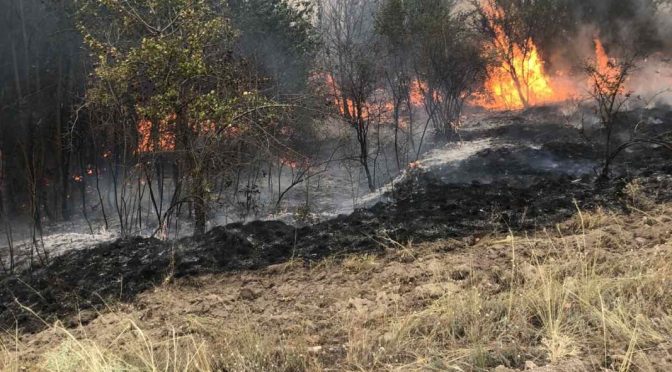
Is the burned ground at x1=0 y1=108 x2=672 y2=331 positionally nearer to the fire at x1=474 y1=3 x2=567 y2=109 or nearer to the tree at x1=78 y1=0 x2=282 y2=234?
the tree at x1=78 y1=0 x2=282 y2=234

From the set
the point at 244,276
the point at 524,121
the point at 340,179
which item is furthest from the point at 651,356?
the point at 524,121

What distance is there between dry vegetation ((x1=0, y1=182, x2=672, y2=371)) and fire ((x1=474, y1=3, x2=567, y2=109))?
1727 centimetres

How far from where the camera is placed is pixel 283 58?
16.2m

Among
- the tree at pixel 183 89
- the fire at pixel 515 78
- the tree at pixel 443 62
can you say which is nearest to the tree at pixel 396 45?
the tree at pixel 443 62

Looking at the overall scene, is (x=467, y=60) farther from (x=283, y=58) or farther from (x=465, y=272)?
(x=465, y=272)

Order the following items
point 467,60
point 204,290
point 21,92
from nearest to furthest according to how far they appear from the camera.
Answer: point 204,290, point 21,92, point 467,60

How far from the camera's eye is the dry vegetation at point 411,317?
126 inches

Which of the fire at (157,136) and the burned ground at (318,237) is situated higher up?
the fire at (157,136)

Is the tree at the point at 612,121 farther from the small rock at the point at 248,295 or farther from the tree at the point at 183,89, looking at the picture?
the small rock at the point at 248,295

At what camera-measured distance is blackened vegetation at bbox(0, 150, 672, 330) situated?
5.67m

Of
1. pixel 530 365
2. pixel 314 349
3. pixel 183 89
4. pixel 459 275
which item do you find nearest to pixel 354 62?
pixel 183 89

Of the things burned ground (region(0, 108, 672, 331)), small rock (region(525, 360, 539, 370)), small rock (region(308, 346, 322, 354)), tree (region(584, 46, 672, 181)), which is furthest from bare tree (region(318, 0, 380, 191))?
small rock (region(525, 360, 539, 370))

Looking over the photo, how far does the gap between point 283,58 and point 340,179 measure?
4235 mm

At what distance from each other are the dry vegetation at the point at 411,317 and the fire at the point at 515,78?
1727 cm
